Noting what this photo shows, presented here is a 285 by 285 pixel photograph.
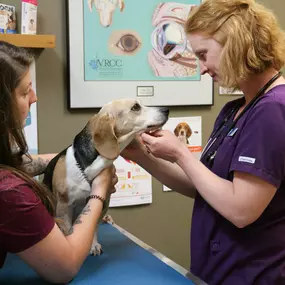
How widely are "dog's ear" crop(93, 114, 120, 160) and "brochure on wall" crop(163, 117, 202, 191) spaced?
882 millimetres

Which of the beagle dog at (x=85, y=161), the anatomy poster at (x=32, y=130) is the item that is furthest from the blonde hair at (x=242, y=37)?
the anatomy poster at (x=32, y=130)

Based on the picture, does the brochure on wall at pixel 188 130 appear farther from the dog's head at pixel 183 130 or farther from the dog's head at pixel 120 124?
the dog's head at pixel 120 124

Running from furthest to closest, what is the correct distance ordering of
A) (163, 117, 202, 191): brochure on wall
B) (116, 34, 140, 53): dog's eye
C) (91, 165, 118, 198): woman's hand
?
(163, 117, 202, 191): brochure on wall < (116, 34, 140, 53): dog's eye < (91, 165, 118, 198): woman's hand

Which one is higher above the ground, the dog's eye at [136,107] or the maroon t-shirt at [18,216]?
the dog's eye at [136,107]

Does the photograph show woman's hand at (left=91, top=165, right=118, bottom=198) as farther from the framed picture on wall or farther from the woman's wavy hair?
the framed picture on wall

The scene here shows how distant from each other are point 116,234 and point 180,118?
0.90m

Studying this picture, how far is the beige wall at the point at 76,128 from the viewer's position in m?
1.89

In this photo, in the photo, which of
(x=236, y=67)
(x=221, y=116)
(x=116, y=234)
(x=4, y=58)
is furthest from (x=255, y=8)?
(x=116, y=234)

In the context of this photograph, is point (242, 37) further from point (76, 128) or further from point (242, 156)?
point (76, 128)

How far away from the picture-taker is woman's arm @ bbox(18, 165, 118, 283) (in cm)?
89

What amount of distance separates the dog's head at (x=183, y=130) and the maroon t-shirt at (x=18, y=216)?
1.40 metres

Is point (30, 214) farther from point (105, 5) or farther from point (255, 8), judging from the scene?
point (105, 5)

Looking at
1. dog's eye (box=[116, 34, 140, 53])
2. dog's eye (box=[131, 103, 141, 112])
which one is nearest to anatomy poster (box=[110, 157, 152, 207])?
dog's eye (box=[116, 34, 140, 53])

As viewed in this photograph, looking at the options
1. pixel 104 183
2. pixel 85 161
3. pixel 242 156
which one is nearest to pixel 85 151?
pixel 85 161
